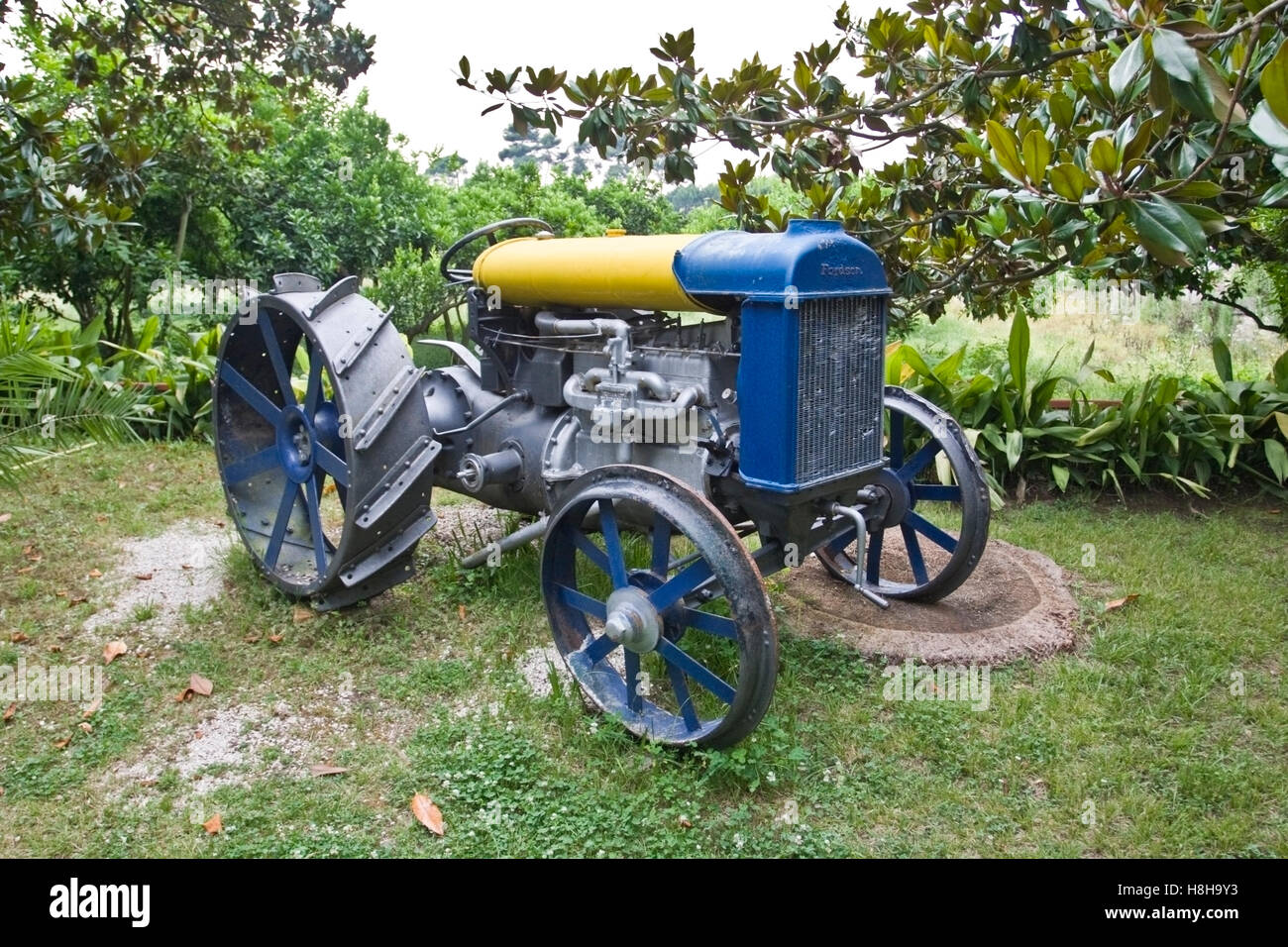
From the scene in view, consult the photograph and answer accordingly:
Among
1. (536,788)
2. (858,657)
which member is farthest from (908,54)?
(536,788)

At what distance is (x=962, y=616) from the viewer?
441 cm

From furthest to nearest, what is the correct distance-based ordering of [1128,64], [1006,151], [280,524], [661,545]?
[280,524]
[661,545]
[1006,151]
[1128,64]

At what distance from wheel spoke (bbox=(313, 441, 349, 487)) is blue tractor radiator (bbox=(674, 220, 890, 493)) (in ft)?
5.21

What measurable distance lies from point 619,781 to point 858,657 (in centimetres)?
125

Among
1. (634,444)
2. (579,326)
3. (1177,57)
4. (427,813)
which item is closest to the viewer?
(1177,57)

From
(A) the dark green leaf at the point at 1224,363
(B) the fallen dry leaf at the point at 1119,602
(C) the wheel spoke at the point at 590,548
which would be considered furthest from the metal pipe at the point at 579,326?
(A) the dark green leaf at the point at 1224,363

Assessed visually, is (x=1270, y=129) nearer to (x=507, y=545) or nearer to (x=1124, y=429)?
(x=507, y=545)

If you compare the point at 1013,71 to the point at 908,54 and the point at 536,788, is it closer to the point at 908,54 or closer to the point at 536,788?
the point at 908,54

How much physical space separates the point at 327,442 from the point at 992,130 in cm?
296

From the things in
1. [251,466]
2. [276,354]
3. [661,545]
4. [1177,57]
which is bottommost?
[661,545]

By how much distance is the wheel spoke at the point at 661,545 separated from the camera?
3281 mm

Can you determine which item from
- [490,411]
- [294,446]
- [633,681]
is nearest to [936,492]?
[633,681]

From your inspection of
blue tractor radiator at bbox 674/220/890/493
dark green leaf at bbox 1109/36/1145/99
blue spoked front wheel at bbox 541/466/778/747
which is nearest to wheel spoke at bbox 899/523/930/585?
blue tractor radiator at bbox 674/220/890/493

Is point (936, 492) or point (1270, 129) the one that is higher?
point (1270, 129)
